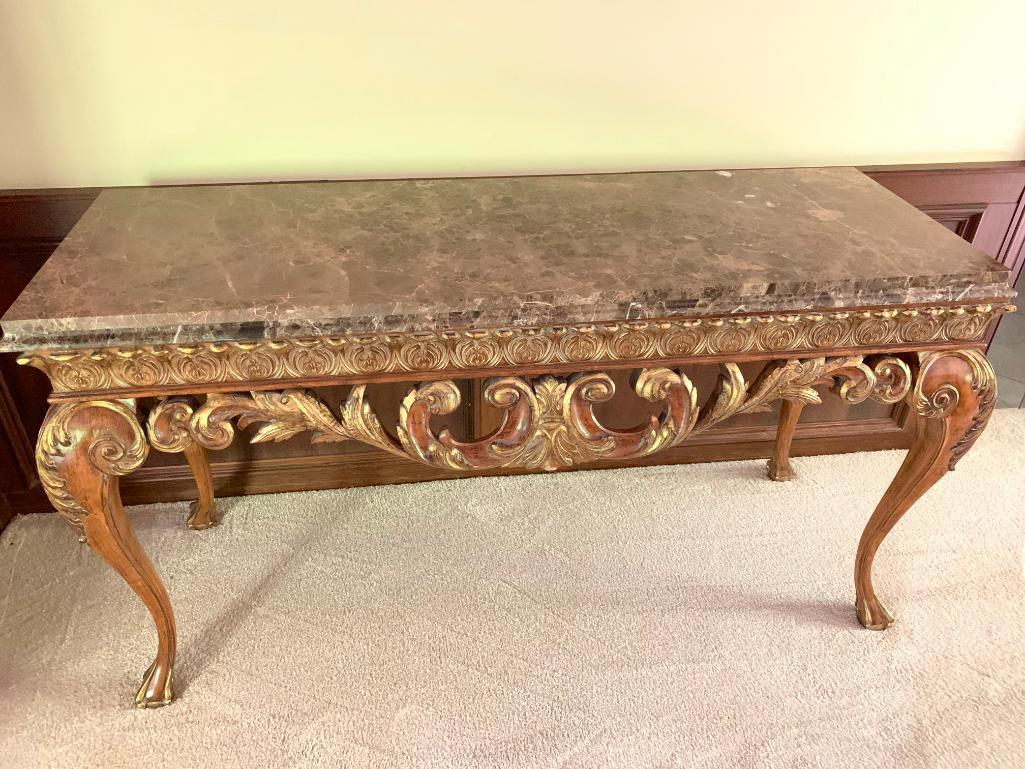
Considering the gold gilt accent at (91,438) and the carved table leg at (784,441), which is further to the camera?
the carved table leg at (784,441)

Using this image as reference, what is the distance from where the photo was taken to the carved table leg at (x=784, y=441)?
1748 mm

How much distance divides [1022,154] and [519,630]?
1463 millimetres

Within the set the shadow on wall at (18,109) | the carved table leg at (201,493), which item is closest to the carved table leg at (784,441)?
the carved table leg at (201,493)

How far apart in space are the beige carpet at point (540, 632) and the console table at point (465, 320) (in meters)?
0.19

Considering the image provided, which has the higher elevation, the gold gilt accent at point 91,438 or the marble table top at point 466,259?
the marble table top at point 466,259

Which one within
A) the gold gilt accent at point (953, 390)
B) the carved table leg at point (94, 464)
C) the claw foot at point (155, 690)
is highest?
the gold gilt accent at point (953, 390)

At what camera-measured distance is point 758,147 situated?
153 cm

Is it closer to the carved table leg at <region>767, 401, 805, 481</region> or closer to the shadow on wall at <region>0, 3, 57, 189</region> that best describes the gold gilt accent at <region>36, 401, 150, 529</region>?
the shadow on wall at <region>0, 3, 57, 189</region>

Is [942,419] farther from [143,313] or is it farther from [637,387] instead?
[143,313]

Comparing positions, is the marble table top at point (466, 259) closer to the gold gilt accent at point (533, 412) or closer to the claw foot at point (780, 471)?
the gold gilt accent at point (533, 412)

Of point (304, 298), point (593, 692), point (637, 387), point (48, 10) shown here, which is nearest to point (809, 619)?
point (593, 692)

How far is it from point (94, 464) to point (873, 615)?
1.42 metres

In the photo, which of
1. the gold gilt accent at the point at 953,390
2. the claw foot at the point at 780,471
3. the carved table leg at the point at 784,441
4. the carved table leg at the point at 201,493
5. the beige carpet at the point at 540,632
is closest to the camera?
the gold gilt accent at the point at 953,390

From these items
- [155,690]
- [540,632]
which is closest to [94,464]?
[155,690]
